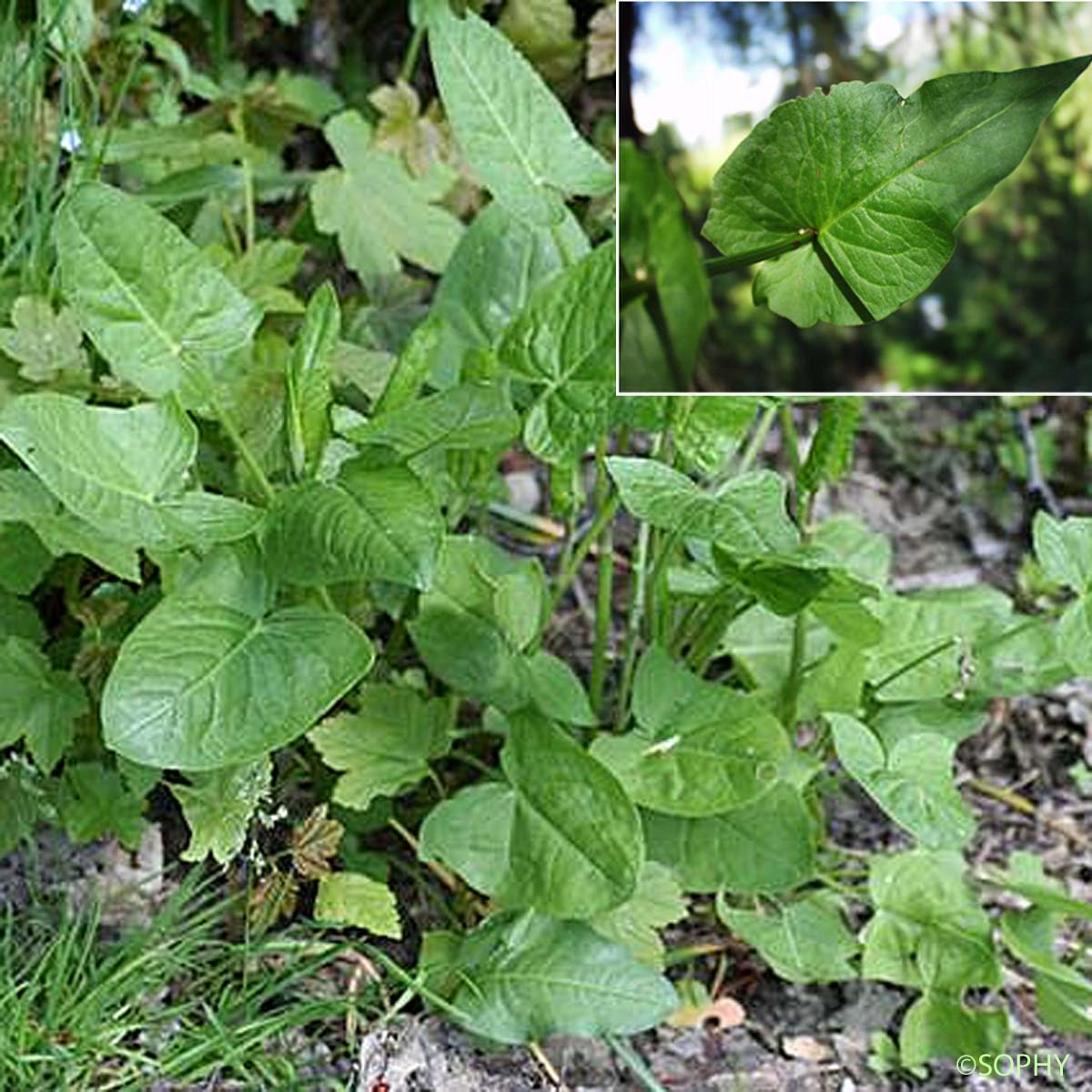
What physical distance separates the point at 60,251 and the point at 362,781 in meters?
0.41

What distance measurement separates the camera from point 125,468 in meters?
1.18

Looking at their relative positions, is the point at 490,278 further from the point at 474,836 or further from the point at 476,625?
the point at 474,836

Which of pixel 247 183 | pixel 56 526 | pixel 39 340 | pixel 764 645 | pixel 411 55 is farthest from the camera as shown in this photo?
pixel 411 55

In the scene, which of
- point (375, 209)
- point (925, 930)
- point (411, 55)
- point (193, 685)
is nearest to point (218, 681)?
point (193, 685)

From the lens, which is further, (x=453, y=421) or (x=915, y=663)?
(x=915, y=663)

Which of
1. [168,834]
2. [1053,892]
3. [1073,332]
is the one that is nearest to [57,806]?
[168,834]

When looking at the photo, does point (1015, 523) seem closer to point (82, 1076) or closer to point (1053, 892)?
point (1053, 892)

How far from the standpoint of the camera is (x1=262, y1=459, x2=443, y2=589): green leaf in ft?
3.68

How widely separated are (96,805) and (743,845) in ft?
1.47

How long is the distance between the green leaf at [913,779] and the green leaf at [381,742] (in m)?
0.28

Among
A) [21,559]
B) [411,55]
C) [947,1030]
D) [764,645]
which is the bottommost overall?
[947,1030]

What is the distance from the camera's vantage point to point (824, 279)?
1215 mm

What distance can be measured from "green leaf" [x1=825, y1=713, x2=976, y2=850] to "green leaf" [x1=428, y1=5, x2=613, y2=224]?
412 mm

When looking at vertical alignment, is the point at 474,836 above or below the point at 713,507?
below
